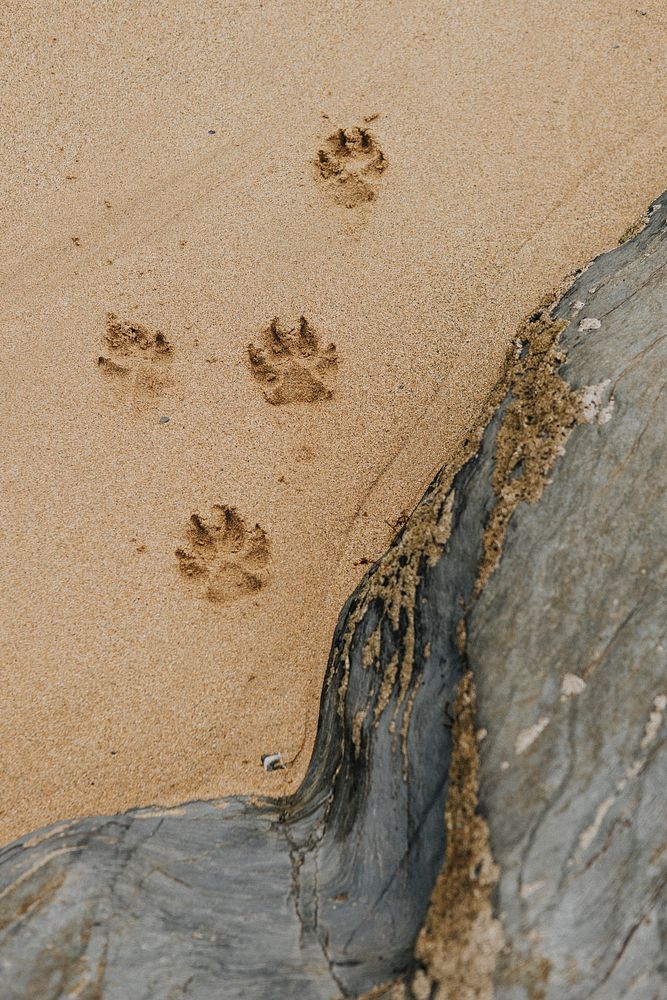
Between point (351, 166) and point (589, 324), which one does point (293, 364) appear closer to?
point (351, 166)

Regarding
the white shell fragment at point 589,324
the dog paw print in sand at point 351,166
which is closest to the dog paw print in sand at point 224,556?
the white shell fragment at point 589,324

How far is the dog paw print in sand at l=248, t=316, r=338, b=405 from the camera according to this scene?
10.6ft

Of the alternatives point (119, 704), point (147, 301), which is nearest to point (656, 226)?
point (147, 301)

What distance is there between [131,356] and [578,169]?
2.24m

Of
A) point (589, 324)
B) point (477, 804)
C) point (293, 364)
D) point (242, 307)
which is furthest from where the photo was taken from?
point (242, 307)

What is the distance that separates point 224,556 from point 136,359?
100cm

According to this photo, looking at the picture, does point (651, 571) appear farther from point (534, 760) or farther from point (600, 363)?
point (600, 363)

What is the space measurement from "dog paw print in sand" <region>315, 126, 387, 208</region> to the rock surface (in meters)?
1.77

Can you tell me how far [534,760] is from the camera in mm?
1688

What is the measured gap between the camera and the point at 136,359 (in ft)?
11.0

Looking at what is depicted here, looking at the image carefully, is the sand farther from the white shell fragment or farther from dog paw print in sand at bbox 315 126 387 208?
the white shell fragment

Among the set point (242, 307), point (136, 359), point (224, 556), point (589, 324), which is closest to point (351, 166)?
point (242, 307)

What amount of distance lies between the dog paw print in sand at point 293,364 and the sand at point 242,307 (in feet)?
0.03

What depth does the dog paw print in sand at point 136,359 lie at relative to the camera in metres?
3.29
